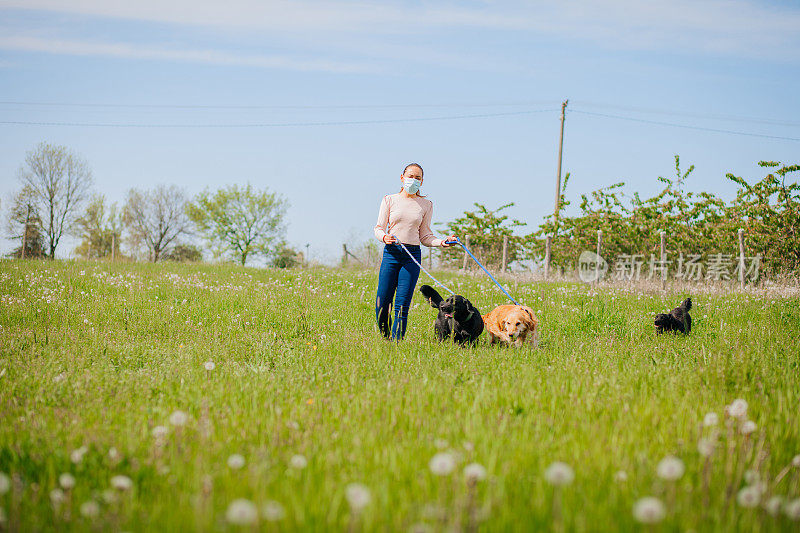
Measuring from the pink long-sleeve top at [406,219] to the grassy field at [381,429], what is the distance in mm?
1353

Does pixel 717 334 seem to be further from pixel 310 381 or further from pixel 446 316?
pixel 310 381

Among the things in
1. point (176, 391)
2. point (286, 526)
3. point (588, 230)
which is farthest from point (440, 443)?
point (588, 230)

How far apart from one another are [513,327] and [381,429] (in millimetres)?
3493

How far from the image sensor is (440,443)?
283cm

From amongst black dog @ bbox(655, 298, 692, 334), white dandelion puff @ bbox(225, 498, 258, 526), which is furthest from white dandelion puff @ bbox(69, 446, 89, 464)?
black dog @ bbox(655, 298, 692, 334)

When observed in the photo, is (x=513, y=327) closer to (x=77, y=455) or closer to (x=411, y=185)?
(x=411, y=185)

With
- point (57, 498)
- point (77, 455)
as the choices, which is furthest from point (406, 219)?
point (57, 498)

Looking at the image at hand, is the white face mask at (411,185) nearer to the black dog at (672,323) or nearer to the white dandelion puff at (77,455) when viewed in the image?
the black dog at (672,323)

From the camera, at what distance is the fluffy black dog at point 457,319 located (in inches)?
265

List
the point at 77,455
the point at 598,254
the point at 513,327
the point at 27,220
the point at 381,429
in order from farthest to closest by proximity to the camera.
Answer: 1. the point at 27,220
2. the point at 598,254
3. the point at 513,327
4. the point at 381,429
5. the point at 77,455

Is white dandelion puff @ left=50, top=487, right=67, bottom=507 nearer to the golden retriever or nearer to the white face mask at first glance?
the golden retriever

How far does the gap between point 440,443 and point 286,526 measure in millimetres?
1014

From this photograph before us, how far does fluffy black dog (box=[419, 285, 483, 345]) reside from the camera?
672 centimetres

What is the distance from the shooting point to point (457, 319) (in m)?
6.82
